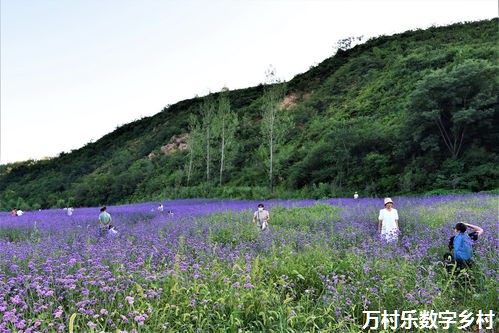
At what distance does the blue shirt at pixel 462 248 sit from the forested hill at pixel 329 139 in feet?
52.6

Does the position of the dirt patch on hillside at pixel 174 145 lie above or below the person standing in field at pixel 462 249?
above

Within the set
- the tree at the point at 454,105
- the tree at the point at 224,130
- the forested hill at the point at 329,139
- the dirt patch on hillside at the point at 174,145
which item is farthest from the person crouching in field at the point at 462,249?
the dirt patch on hillside at the point at 174,145

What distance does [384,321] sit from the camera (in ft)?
14.1

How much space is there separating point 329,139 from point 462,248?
21869mm

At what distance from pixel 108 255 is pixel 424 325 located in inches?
169

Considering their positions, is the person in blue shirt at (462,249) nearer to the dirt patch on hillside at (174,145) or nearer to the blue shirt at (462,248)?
the blue shirt at (462,248)

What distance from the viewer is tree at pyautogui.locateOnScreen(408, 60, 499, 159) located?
70.4ft

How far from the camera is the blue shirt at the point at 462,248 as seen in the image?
6008 millimetres

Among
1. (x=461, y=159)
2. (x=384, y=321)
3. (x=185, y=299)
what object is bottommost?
(x=384, y=321)

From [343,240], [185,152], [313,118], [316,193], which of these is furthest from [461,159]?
[185,152]

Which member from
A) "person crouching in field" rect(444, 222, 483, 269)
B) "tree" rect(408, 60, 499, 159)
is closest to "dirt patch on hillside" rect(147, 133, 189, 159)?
"tree" rect(408, 60, 499, 159)

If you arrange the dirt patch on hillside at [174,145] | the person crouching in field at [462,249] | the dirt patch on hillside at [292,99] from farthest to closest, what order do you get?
the dirt patch on hillside at [174,145] < the dirt patch on hillside at [292,99] < the person crouching in field at [462,249]

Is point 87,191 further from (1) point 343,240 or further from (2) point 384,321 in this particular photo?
(2) point 384,321

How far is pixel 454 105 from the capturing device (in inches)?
885
